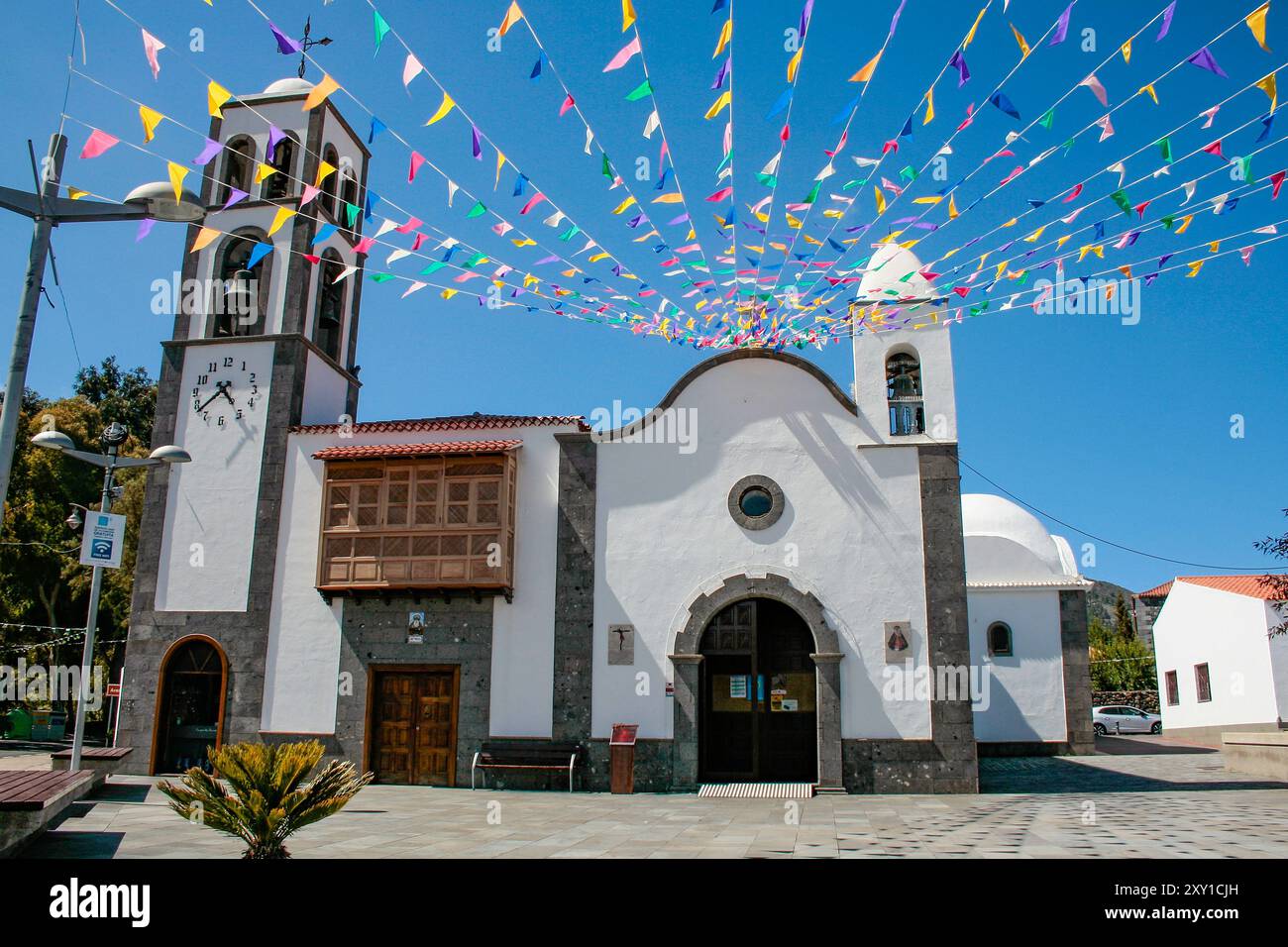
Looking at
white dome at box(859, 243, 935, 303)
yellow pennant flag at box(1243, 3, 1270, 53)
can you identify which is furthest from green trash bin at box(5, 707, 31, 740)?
yellow pennant flag at box(1243, 3, 1270, 53)

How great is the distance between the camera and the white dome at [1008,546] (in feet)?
80.5

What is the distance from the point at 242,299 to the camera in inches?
779

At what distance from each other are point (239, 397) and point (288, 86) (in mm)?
7089

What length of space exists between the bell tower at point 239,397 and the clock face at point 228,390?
28mm

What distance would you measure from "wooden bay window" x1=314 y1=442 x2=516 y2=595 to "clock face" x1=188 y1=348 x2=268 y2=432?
2.40 m

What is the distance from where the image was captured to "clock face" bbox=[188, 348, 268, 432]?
757 inches

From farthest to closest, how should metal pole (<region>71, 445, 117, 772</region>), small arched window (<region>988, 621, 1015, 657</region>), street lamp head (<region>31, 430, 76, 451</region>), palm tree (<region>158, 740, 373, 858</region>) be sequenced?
small arched window (<region>988, 621, 1015, 657</region>) < metal pole (<region>71, 445, 117, 772</region>) < street lamp head (<region>31, 430, 76, 451</region>) < palm tree (<region>158, 740, 373, 858</region>)

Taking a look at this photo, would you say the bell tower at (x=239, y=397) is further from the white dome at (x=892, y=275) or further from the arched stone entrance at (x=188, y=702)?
the white dome at (x=892, y=275)

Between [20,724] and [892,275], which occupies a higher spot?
[892,275]

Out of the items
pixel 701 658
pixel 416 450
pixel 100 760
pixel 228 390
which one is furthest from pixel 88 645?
pixel 701 658

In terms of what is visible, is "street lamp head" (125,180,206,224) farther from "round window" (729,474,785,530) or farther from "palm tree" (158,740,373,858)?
"round window" (729,474,785,530)

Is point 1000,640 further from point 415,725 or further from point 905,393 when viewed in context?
point 415,725
